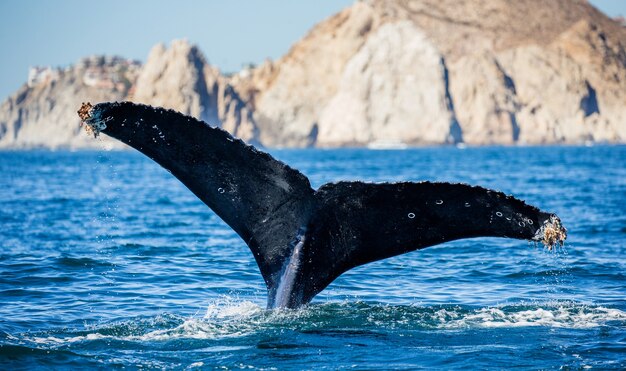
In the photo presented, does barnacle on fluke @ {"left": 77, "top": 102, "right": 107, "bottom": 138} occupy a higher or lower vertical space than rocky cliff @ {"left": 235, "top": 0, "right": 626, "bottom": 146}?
lower

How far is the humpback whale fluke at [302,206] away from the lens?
5895mm

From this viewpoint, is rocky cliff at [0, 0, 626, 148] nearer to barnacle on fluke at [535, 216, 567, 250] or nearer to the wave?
the wave

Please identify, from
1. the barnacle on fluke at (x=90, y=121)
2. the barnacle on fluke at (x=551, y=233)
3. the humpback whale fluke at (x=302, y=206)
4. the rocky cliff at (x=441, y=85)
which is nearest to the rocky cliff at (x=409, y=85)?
the rocky cliff at (x=441, y=85)

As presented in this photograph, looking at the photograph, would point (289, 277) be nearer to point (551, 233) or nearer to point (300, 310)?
point (300, 310)

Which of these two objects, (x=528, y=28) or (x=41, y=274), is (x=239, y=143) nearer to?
(x=41, y=274)

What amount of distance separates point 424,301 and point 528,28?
167 metres

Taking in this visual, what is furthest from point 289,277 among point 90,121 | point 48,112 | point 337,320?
point 48,112

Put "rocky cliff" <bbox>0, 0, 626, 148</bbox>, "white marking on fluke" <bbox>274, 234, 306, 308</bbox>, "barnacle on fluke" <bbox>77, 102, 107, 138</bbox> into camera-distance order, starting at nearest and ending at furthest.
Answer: "barnacle on fluke" <bbox>77, 102, 107, 138</bbox> → "white marking on fluke" <bbox>274, 234, 306, 308</bbox> → "rocky cliff" <bbox>0, 0, 626, 148</bbox>

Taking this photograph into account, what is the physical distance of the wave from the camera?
7.25 m

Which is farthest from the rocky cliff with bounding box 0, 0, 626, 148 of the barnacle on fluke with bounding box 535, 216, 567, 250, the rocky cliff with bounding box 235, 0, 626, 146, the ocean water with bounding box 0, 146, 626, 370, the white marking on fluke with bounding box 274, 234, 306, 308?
the barnacle on fluke with bounding box 535, 216, 567, 250

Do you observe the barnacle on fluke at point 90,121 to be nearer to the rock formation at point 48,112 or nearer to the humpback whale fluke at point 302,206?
the humpback whale fluke at point 302,206

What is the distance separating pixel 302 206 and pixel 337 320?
1.74 meters

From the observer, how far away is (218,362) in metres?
6.47

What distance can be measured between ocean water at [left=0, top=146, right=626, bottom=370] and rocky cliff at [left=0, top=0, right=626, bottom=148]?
118 metres
